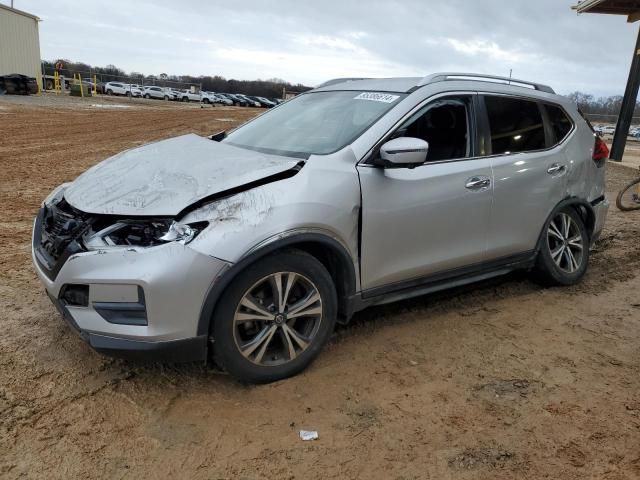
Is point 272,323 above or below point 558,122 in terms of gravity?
below

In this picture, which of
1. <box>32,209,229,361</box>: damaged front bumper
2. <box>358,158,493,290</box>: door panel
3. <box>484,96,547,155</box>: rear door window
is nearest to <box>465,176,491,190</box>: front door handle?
<box>358,158,493,290</box>: door panel

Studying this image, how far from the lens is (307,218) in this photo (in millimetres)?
3104

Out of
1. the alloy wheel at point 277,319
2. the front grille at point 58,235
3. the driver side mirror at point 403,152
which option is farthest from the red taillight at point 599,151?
the front grille at point 58,235

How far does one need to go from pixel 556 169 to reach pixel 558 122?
0.48 metres

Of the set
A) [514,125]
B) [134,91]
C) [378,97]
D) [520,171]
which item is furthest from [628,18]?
[134,91]

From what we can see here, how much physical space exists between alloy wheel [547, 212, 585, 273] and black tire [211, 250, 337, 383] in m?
2.41

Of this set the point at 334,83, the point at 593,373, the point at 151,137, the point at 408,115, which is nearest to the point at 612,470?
the point at 593,373

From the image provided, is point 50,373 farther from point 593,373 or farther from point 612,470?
point 593,373

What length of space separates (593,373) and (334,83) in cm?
294

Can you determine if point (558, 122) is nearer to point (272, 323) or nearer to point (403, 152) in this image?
point (403, 152)

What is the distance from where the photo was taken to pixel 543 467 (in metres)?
2.59

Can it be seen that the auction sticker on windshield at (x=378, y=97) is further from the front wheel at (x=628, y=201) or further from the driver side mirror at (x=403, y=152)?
the front wheel at (x=628, y=201)

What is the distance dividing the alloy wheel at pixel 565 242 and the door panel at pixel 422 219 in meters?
0.98

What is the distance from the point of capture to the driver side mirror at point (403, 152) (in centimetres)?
335
